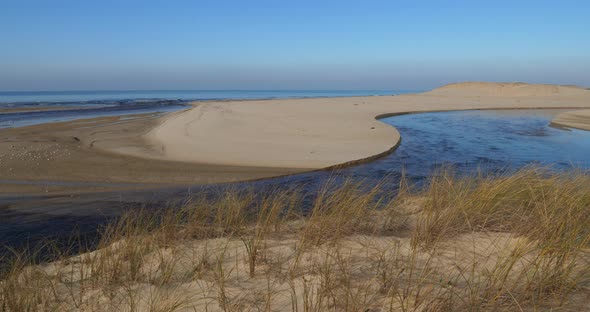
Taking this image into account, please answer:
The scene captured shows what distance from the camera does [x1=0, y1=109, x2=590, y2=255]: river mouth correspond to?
650cm

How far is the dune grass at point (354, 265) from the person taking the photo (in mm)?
2879

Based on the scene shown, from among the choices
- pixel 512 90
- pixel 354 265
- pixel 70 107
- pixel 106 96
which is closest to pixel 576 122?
pixel 354 265

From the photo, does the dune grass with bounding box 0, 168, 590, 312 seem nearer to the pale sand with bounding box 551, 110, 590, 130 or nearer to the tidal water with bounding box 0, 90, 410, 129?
the pale sand with bounding box 551, 110, 590, 130

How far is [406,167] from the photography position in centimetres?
1076

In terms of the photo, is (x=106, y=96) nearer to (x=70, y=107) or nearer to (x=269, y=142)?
(x=70, y=107)

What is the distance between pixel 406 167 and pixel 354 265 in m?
7.60

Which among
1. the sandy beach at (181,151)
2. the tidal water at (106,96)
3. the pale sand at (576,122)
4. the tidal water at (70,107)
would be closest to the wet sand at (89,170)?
the sandy beach at (181,151)

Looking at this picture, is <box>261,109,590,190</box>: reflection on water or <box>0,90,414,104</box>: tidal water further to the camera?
<box>0,90,414,104</box>: tidal water

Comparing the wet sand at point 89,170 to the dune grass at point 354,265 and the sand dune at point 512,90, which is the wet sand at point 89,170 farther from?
the sand dune at point 512,90

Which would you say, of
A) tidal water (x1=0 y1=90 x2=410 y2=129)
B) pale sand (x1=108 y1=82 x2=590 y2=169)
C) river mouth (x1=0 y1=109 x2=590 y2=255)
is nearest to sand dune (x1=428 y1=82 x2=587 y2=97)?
river mouth (x1=0 y1=109 x2=590 y2=255)

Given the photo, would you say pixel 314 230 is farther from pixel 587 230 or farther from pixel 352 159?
pixel 352 159

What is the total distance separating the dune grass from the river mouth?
221 centimetres

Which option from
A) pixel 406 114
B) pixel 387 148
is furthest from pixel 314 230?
pixel 406 114

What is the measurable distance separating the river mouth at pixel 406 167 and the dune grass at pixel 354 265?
2210 mm
